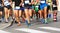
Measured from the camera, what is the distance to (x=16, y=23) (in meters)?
13.9

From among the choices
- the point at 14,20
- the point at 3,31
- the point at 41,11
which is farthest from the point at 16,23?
the point at 3,31

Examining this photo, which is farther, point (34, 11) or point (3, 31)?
point (34, 11)

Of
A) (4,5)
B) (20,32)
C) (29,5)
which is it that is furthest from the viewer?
(4,5)

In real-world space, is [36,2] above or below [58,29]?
above

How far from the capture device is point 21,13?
46.1 ft

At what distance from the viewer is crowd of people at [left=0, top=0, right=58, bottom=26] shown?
43.3 ft

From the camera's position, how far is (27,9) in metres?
13.1

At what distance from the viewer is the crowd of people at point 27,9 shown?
43.3 feet

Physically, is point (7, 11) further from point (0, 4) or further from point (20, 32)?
point (20, 32)

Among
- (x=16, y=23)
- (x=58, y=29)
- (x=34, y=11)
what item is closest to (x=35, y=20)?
(x=34, y=11)

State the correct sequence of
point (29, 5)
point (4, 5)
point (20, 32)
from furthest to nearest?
point (4, 5), point (29, 5), point (20, 32)

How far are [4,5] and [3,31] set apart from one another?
3.14 m

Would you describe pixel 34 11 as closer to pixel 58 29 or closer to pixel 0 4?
pixel 0 4

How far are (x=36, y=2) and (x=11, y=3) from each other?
54.3 inches
